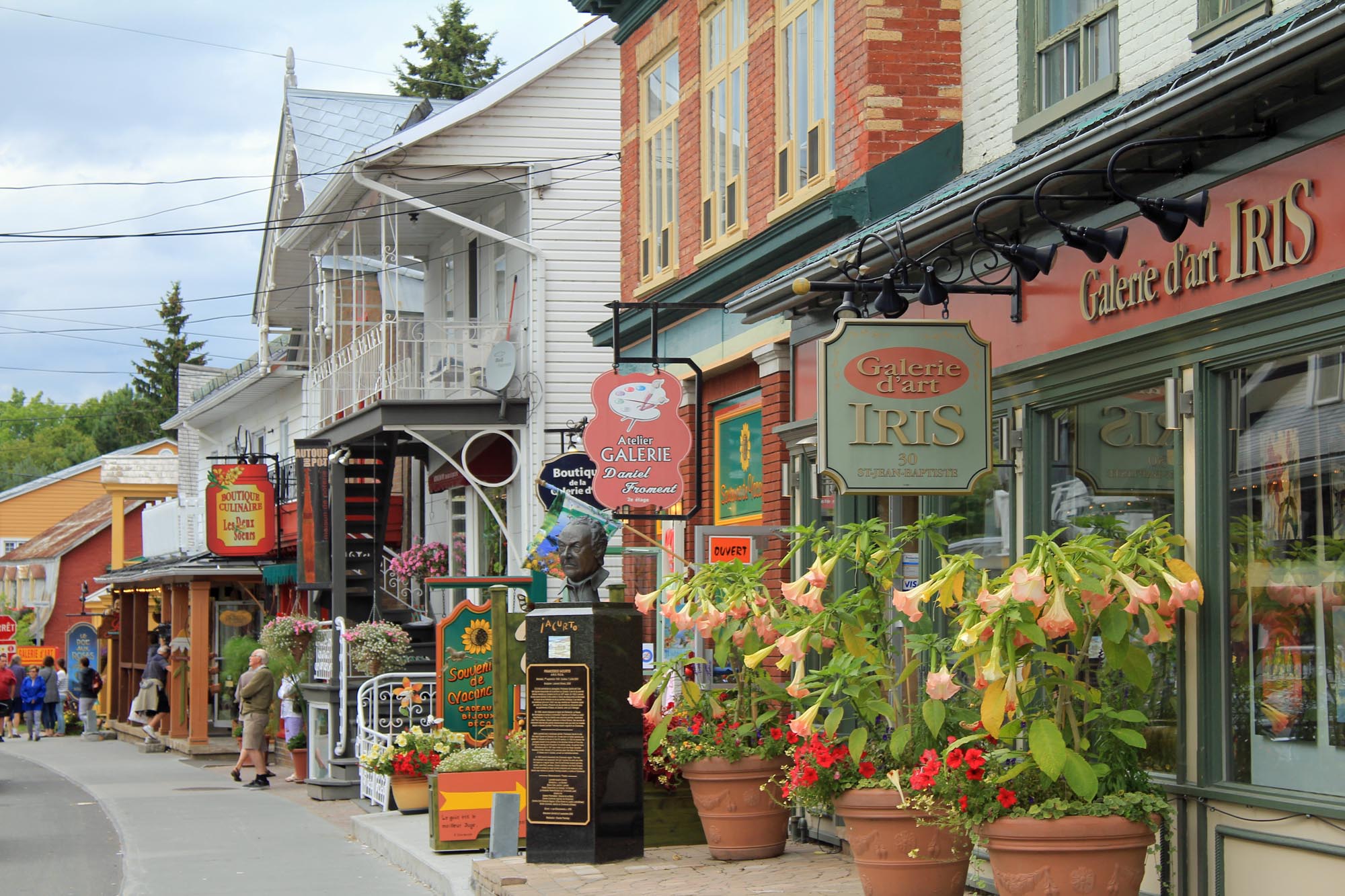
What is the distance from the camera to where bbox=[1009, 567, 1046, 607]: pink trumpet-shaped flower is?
7094 millimetres

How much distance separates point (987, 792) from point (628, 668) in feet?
12.8

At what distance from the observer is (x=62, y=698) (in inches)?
1569

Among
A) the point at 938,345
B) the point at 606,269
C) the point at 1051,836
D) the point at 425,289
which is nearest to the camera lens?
the point at 1051,836

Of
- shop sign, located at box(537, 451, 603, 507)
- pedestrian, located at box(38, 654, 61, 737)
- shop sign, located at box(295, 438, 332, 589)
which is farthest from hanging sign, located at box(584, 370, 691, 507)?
pedestrian, located at box(38, 654, 61, 737)

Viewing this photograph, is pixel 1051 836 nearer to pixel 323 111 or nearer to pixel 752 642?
pixel 752 642

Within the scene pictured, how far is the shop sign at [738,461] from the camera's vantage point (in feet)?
47.8

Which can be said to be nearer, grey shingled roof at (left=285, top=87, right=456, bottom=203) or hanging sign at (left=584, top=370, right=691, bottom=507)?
hanging sign at (left=584, top=370, right=691, bottom=507)

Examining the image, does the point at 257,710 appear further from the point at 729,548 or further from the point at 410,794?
the point at 729,548

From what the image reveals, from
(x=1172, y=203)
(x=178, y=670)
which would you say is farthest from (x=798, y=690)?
(x=178, y=670)

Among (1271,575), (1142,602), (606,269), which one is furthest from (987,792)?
(606,269)

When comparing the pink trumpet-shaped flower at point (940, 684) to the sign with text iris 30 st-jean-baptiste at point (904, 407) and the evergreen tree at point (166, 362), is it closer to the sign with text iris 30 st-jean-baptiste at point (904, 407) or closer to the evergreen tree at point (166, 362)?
the sign with text iris 30 st-jean-baptiste at point (904, 407)

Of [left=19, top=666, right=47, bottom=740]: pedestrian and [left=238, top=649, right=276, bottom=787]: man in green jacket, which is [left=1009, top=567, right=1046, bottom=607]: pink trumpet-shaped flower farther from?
[left=19, top=666, right=47, bottom=740]: pedestrian

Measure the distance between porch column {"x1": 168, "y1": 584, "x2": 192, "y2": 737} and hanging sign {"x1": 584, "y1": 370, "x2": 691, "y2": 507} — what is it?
15514 millimetres

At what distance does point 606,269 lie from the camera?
73.6ft
